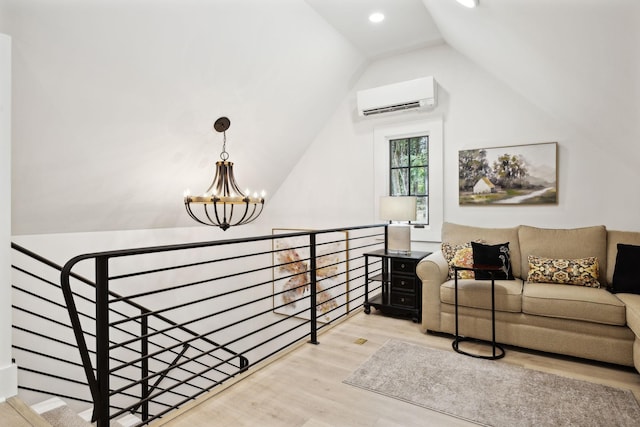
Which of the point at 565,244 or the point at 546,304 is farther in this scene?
the point at 565,244

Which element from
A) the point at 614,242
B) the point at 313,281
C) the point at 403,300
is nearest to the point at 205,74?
the point at 313,281

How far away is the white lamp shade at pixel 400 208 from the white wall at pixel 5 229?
9.58 feet

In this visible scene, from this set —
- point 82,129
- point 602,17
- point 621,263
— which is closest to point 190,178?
point 82,129

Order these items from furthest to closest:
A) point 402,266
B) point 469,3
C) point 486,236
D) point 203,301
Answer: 1. point 203,301
2. point 402,266
3. point 486,236
4. point 469,3

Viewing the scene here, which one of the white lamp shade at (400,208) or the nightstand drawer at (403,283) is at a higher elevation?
the white lamp shade at (400,208)

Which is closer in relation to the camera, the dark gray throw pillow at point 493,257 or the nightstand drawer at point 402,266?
the dark gray throw pillow at point 493,257

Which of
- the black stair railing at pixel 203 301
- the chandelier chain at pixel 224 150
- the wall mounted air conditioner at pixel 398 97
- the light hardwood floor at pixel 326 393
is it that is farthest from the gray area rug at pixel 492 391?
the wall mounted air conditioner at pixel 398 97

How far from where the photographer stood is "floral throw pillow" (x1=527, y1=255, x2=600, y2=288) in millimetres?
2852

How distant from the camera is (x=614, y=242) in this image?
9.73ft

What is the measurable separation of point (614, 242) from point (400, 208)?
69.5 inches

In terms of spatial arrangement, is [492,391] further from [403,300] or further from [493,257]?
[403,300]

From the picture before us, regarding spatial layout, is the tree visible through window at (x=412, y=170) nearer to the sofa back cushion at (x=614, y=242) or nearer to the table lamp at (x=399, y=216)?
the table lamp at (x=399, y=216)

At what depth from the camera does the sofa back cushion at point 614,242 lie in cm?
289

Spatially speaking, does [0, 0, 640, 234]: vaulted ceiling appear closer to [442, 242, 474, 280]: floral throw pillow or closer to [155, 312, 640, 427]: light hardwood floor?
[442, 242, 474, 280]: floral throw pillow
